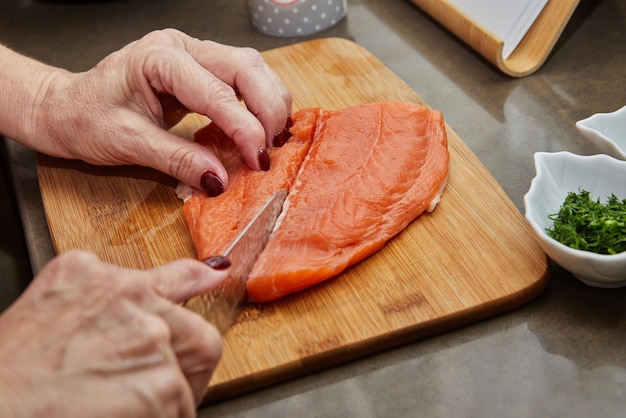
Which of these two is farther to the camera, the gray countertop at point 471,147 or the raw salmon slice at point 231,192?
the raw salmon slice at point 231,192

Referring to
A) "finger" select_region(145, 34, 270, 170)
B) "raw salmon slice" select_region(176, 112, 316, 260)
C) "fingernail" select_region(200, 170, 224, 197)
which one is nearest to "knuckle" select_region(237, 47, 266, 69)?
"finger" select_region(145, 34, 270, 170)

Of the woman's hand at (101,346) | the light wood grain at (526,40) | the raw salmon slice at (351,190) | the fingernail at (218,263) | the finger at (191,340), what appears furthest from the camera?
the light wood grain at (526,40)

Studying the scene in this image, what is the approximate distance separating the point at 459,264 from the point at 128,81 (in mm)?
1027

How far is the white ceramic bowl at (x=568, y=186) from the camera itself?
1.54 meters

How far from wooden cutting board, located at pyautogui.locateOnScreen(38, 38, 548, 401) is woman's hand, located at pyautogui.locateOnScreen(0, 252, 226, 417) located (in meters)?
0.31

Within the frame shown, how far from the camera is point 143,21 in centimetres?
302

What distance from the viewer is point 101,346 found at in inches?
42.4

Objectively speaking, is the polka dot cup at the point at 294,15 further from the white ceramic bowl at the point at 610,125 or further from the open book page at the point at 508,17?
the white ceramic bowl at the point at 610,125

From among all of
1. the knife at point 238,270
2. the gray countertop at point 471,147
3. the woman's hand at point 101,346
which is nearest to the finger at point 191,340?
the woman's hand at point 101,346

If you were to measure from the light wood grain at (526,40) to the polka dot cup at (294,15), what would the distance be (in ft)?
1.68

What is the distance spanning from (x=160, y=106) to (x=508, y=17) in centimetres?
122

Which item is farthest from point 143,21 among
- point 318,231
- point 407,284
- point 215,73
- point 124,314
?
point 124,314

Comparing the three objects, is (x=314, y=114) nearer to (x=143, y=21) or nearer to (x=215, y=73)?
(x=215, y=73)

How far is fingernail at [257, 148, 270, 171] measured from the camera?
74.5 inches
